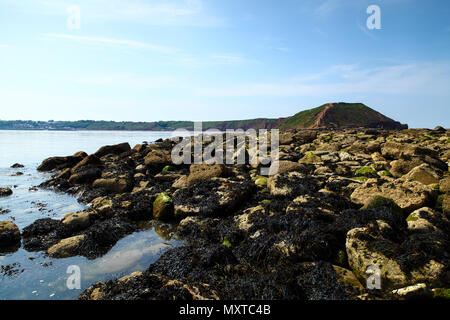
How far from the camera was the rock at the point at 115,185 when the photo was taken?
13391mm

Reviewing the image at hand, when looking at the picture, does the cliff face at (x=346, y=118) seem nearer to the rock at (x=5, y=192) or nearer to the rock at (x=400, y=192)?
the rock at (x=400, y=192)

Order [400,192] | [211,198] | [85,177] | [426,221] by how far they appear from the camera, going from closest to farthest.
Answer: [426,221], [400,192], [211,198], [85,177]

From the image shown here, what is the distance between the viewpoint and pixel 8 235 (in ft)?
25.8

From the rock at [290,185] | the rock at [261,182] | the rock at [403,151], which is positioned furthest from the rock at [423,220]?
the rock at [261,182]

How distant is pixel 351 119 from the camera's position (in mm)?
78188

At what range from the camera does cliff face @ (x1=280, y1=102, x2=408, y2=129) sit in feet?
245

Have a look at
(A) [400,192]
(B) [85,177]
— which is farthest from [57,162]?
(A) [400,192]

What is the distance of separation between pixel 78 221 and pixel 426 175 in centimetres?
1242

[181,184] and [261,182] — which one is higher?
[261,182]

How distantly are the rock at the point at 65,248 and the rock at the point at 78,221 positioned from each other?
1.08 meters

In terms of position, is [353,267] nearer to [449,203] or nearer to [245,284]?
[245,284]

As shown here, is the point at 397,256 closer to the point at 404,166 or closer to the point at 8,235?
the point at 404,166
